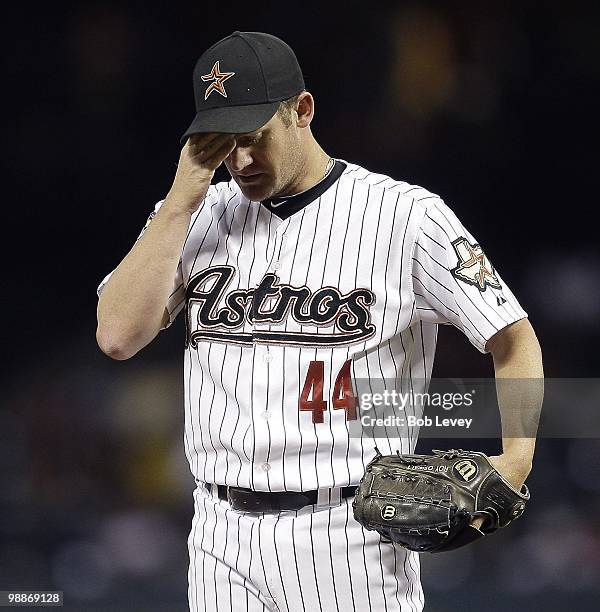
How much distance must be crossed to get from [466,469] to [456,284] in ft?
0.80

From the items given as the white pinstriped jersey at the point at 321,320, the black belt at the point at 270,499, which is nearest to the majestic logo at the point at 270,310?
the white pinstriped jersey at the point at 321,320

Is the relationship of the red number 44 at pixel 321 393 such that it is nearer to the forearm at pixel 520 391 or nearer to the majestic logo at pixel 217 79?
the forearm at pixel 520 391

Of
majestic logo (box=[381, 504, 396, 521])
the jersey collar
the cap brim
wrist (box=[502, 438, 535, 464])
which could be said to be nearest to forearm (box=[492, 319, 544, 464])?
wrist (box=[502, 438, 535, 464])

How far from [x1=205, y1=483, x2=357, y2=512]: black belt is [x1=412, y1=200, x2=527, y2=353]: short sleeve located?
27 centimetres

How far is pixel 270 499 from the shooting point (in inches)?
56.2

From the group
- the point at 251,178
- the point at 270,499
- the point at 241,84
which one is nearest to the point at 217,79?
the point at 241,84

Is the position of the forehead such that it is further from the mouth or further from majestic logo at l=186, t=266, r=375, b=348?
majestic logo at l=186, t=266, r=375, b=348

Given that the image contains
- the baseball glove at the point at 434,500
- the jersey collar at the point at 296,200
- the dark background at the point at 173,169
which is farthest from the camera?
the dark background at the point at 173,169

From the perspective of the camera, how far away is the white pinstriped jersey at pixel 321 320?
55.1 inches

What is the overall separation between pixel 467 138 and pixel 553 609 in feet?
4.55

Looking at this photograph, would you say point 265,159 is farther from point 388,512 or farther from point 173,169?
point 173,169

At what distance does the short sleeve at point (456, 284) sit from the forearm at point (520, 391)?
4 cm

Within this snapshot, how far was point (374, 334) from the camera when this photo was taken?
140 cm

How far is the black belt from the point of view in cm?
141
